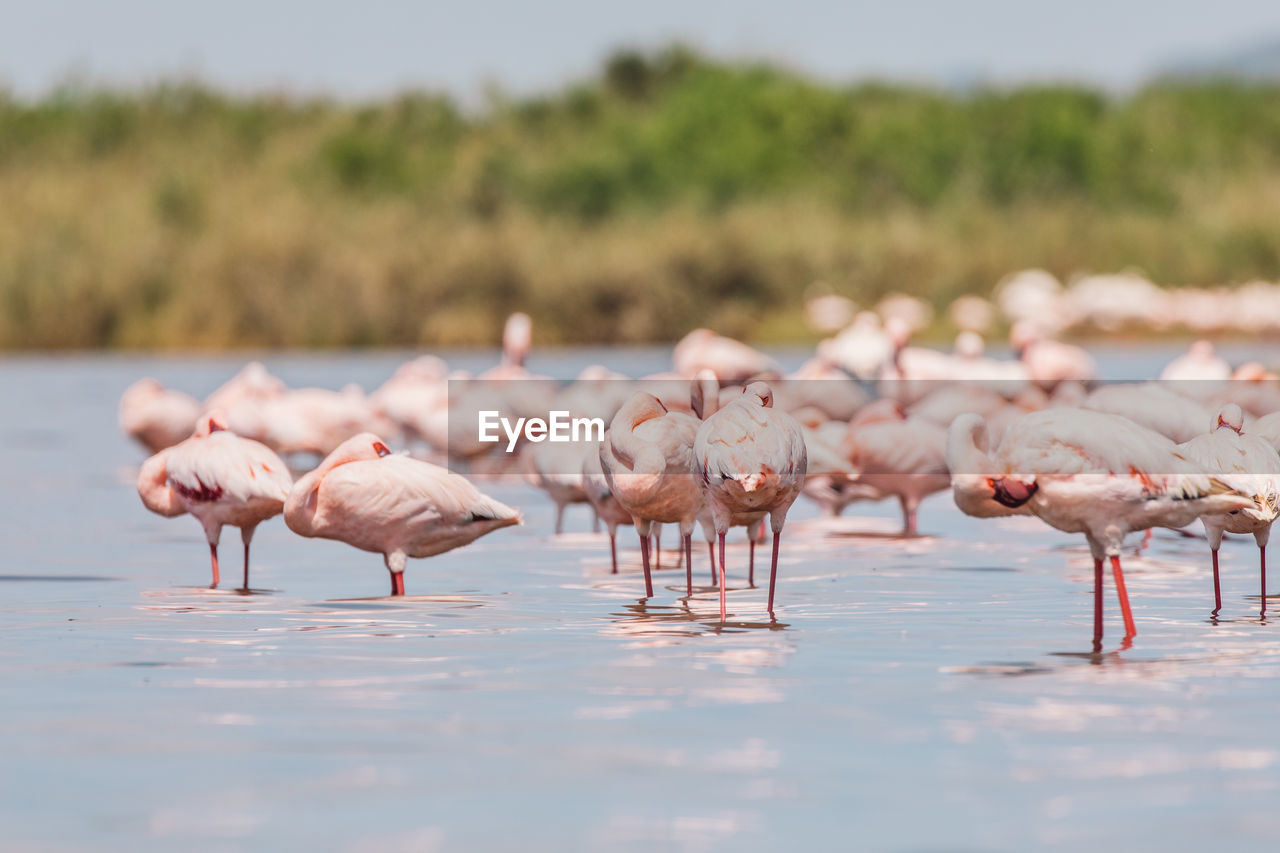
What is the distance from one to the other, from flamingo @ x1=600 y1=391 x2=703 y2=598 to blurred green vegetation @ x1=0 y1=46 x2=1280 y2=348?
24783 millimetres

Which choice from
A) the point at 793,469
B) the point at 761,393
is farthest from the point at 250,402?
the point at 793,469

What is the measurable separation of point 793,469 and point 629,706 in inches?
91.6

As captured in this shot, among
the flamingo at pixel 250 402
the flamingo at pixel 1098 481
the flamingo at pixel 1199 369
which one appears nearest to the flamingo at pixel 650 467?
the flamingo at pixel 1098 481

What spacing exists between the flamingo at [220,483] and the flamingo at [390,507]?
404 millimetres

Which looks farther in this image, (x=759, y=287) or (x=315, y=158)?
(x=315, y=158)

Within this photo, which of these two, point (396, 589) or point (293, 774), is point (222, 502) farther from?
point (293, 774)

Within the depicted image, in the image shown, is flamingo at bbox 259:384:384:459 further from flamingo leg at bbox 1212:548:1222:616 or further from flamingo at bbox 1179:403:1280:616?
flamingo at bbox 1179:403:1280:616

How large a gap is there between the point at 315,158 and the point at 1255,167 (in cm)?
2495

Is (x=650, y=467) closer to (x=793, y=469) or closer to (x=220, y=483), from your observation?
(x=793, y=469)

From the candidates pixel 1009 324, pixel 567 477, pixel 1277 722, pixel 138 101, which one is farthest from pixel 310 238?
pixel 1277 722

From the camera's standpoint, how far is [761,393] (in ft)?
31.4

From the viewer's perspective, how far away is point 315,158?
1820 inches

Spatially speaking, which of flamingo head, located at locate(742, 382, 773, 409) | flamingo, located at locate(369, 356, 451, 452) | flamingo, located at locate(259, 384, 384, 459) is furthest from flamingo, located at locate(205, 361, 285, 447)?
flamingo head, located at locate(742, 382, 773, 409)

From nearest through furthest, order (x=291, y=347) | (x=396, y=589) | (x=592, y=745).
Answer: (x=592, y=745), (x=396, y=589), (x=291, y=347)
